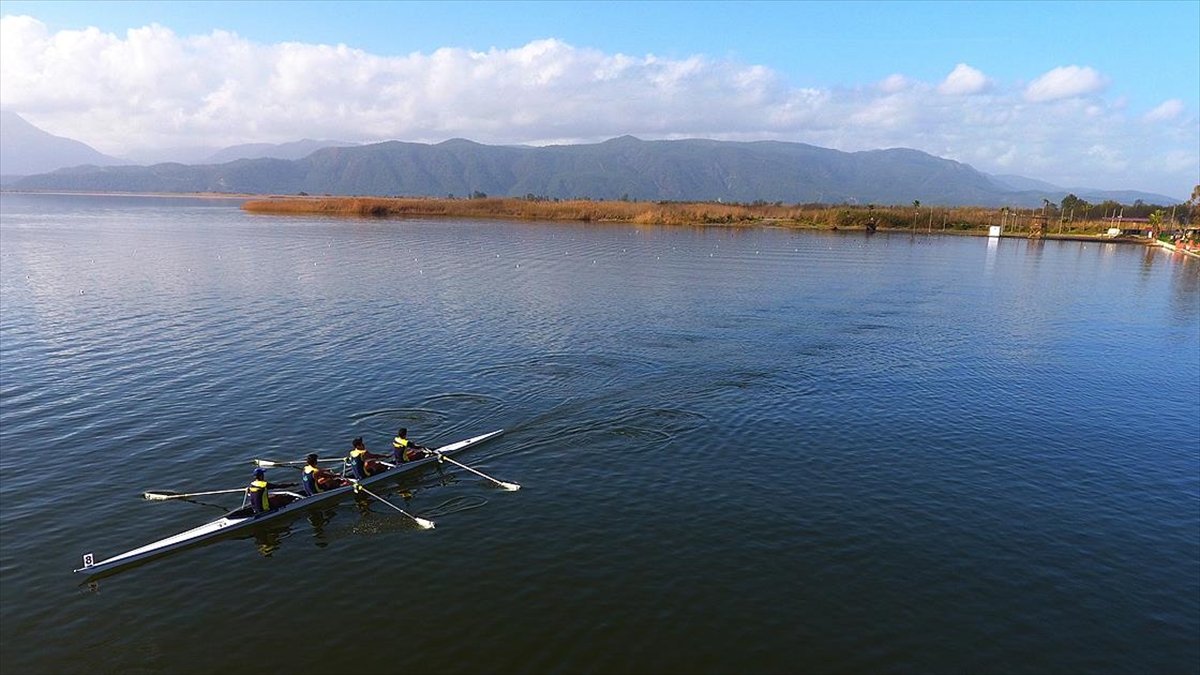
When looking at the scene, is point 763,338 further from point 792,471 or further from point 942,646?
point 942,646

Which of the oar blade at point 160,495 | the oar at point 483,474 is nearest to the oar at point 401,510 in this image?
the oar at point 483,474

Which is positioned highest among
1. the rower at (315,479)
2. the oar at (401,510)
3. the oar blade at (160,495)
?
the rower at (315,479)

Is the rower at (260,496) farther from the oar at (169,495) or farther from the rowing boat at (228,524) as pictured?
the oar at (169,495)

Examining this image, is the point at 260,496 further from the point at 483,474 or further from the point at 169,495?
the point at 483,474

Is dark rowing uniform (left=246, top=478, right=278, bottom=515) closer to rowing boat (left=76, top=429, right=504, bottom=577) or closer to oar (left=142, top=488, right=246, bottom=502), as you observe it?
rowing boat (left=76, top=429, right=504, bottom=577)

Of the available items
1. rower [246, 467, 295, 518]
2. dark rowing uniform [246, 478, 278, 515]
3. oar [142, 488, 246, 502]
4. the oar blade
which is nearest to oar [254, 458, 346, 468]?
oar [142, 488, 246, 502]

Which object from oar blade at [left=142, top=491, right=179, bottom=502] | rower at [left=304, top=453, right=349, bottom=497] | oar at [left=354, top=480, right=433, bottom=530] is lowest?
oar at [left=354, top=480, right=433, bottom=530]
